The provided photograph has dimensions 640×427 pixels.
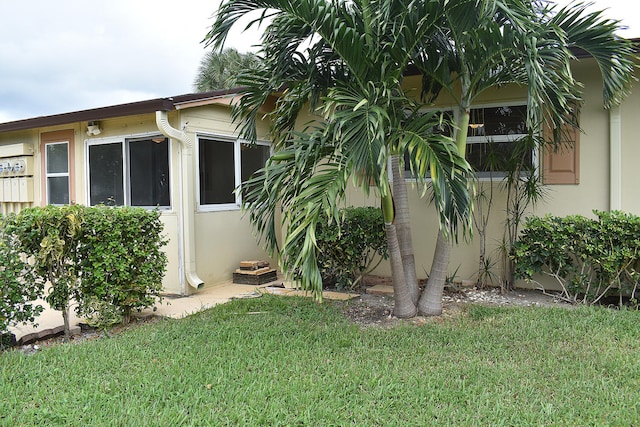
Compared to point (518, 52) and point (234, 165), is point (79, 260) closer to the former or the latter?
point (234, 165)

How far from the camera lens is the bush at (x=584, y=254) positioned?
16.8 ft

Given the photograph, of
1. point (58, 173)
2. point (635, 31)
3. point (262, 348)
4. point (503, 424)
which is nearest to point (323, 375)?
point (262, 348)

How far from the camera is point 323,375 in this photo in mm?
3422

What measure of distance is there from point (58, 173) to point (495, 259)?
7668 mm

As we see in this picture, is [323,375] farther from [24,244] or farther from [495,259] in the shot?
[495,259]

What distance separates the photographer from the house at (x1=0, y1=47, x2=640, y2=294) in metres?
5.81

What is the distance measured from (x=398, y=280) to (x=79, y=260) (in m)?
3.30

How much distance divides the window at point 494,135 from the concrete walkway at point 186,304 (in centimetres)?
259

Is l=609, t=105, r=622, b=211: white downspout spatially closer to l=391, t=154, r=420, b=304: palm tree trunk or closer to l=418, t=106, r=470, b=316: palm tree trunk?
l=418, t=106, r=470, b=316: palm tree trunk

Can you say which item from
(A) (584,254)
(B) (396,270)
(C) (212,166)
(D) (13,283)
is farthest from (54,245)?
(A) (584,254)

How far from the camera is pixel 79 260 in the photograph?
15.1 ft

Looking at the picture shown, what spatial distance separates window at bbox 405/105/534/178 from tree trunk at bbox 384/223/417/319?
5.44 feet

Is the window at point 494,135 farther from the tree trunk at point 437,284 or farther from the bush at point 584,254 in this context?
the tree trunk at point 437,284

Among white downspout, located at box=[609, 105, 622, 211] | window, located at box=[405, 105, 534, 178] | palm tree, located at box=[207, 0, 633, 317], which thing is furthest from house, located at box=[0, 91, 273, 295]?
white downspout, located at box=[609, 105, 622, 211]
